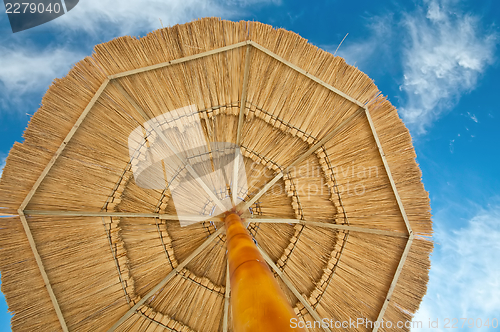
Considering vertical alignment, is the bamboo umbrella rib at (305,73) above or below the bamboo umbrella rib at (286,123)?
above

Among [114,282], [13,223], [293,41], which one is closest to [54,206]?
[13,223]

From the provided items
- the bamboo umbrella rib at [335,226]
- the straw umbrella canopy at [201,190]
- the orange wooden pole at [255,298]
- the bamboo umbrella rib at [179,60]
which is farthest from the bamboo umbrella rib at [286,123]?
the orange wooden pole at [255,298]

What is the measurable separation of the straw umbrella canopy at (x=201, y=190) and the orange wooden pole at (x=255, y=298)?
1767 mm

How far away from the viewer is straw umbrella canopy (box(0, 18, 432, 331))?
9.84 ft

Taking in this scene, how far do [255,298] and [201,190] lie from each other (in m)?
2.76

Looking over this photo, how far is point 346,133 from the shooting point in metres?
3.50

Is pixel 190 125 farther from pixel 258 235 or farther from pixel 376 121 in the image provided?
pixel 376 121

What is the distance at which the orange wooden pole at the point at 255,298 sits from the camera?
137 centimetres

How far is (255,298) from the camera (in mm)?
1549

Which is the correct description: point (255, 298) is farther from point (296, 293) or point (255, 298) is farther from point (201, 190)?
point (201, 190)

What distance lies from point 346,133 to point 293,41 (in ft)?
4.52

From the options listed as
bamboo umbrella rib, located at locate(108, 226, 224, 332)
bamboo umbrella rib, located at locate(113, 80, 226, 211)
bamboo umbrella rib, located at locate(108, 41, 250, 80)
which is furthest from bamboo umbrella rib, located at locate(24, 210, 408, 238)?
bamboo umbrella rib, located at locate(108, 41, 250, 80)

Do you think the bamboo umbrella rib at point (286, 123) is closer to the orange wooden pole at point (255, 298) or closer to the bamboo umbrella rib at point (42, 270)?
the orange wooden pole at point (255, 298)

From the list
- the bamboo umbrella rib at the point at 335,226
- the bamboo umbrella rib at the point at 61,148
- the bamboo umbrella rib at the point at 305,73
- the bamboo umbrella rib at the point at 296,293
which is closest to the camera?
the bamboo umbrella rib at the point at 61,148
